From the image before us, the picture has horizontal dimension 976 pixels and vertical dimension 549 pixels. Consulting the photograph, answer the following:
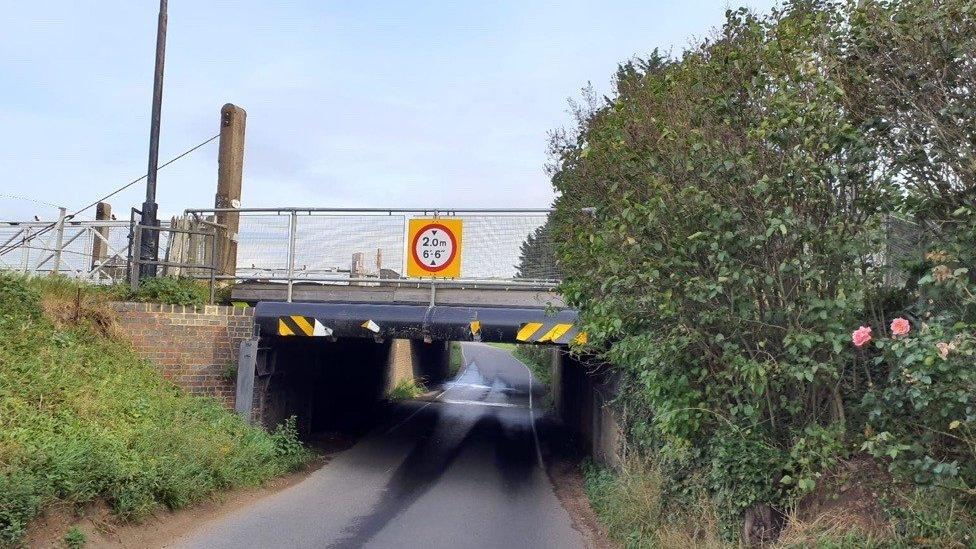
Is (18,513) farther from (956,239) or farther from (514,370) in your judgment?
(514,370)

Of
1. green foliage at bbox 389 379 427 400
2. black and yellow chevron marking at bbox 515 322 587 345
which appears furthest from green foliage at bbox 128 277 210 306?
green foliage at bbox 389 379 427 400

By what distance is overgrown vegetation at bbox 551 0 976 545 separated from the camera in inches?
181

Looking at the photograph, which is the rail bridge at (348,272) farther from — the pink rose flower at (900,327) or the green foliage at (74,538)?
the pink rose flower at (900,327)

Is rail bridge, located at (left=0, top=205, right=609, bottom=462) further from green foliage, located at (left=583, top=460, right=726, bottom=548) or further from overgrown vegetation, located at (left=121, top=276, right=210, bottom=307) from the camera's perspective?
A: green foliage, located at (left=583, top=460, right=726, bottom=548)

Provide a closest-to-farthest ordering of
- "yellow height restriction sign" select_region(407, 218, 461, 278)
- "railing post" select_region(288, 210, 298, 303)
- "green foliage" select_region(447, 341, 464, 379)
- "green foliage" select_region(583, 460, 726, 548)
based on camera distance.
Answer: "green foliage" select_region(583, 460, 726, 548), "yellow height restriction sign" select_region(407, 218, 461, 278), "railing post" select_region(288, 210, 298, 303), "green foliage" select_region(447, 341, 464, 379)

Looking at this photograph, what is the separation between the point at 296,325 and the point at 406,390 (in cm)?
1874

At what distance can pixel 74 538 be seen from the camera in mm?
7234

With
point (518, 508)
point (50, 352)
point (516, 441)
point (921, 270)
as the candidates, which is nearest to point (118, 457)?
point (50, 352)

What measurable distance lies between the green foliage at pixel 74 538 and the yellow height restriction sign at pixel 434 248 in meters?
6.75

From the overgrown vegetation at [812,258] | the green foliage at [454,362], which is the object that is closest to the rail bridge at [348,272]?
the overgrown vegetation at [812,258]

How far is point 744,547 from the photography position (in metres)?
6.33

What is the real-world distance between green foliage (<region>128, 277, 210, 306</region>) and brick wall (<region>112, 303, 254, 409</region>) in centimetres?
16

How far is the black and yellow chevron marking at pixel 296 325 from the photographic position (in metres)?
12.7

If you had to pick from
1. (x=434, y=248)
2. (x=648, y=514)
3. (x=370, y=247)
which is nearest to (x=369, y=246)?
(x=370, y=247)
